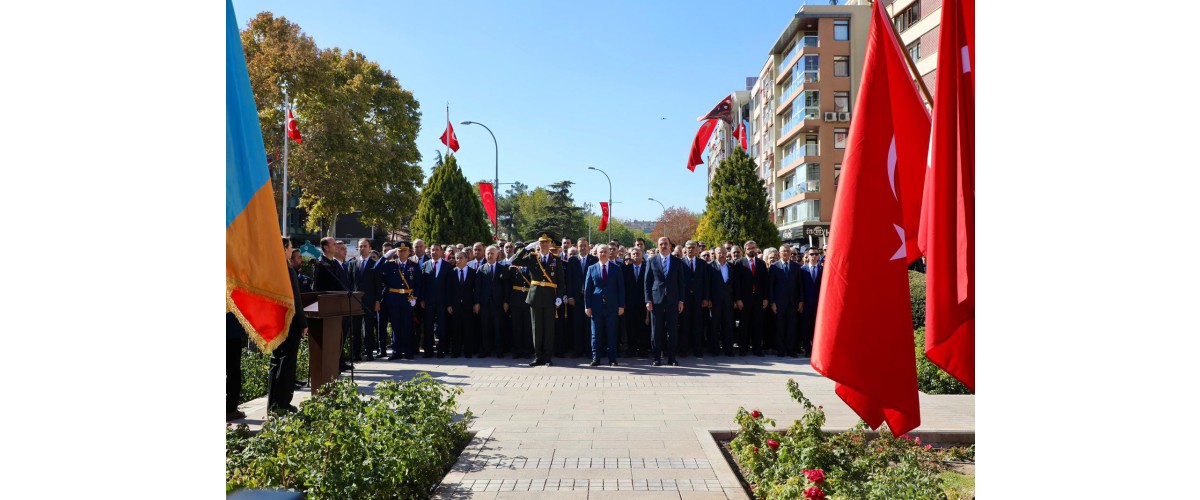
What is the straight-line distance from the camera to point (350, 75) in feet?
117

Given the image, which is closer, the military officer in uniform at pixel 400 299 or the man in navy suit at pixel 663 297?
the man in navy suit at pixel 663 297

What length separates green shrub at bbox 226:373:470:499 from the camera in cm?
459

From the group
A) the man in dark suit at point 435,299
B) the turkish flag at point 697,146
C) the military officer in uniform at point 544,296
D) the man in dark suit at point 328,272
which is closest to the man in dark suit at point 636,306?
the military officer in uniform at point 544,296

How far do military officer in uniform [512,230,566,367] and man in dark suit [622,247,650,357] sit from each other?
1375mm

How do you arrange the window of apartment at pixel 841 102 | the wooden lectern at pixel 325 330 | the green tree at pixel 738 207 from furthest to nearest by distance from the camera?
the window of apartment at pixel 841 102 < the green tree at pixel 738 207 < the wooden lectern at pixel 325 330

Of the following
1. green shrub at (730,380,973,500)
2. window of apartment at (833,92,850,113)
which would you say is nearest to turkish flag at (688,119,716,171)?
green shrub at (730,380,973,500)

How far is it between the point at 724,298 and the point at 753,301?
78 centimetres

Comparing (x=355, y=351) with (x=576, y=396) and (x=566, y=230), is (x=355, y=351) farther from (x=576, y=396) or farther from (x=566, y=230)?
(x=566, y=230)

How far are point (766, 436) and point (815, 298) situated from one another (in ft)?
27.1

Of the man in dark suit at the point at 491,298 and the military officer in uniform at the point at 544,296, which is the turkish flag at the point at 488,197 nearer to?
the man in dark suit at the point at 491,298

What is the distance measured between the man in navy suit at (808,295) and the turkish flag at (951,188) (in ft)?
34.6

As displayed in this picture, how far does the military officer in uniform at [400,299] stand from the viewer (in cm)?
1356

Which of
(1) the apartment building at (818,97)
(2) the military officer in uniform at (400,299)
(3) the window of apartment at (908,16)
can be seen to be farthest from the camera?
(1) the apartment building at (818,97)


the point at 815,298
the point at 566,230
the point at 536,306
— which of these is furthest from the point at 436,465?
the point at 566,230
